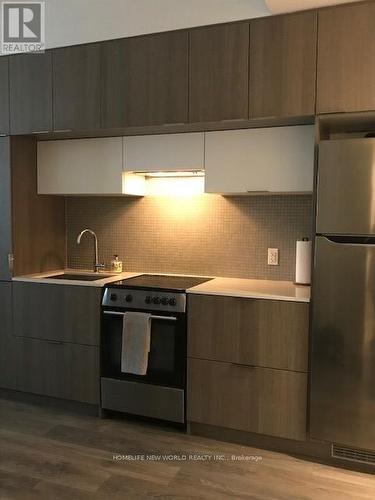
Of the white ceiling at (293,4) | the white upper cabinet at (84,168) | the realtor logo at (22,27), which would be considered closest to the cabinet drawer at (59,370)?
the white upper cabinet at (84,168)

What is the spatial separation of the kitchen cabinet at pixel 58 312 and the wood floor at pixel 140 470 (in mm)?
590

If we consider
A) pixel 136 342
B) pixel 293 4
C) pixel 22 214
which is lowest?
pixel 136 342

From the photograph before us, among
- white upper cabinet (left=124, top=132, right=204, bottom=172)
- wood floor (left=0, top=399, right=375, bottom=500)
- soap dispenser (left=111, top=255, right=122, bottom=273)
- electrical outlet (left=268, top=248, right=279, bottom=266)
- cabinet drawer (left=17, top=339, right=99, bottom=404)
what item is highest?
white upper cabinet (left=124, top=132, right=204, bottom=172)

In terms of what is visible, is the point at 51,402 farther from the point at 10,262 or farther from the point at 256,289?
the point at 256,289

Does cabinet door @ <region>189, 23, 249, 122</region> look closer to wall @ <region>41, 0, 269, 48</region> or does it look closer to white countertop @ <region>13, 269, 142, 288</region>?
wall @ <region>41, 0, 269, 48</region>

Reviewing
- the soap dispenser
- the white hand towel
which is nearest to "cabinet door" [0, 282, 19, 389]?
the soap dispenser

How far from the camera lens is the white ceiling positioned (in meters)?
2.45

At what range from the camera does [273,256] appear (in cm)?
324

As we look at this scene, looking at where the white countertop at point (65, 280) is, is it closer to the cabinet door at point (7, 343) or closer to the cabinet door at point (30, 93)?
the cabinet door at point (7, 343)

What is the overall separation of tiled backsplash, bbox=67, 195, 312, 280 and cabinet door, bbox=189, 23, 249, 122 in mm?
745

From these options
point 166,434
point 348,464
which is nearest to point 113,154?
point 166,434

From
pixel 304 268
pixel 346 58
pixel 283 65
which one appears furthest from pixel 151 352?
pixel 346 58

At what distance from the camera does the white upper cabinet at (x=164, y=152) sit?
302 cm

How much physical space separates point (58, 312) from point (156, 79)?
5.45 feet
